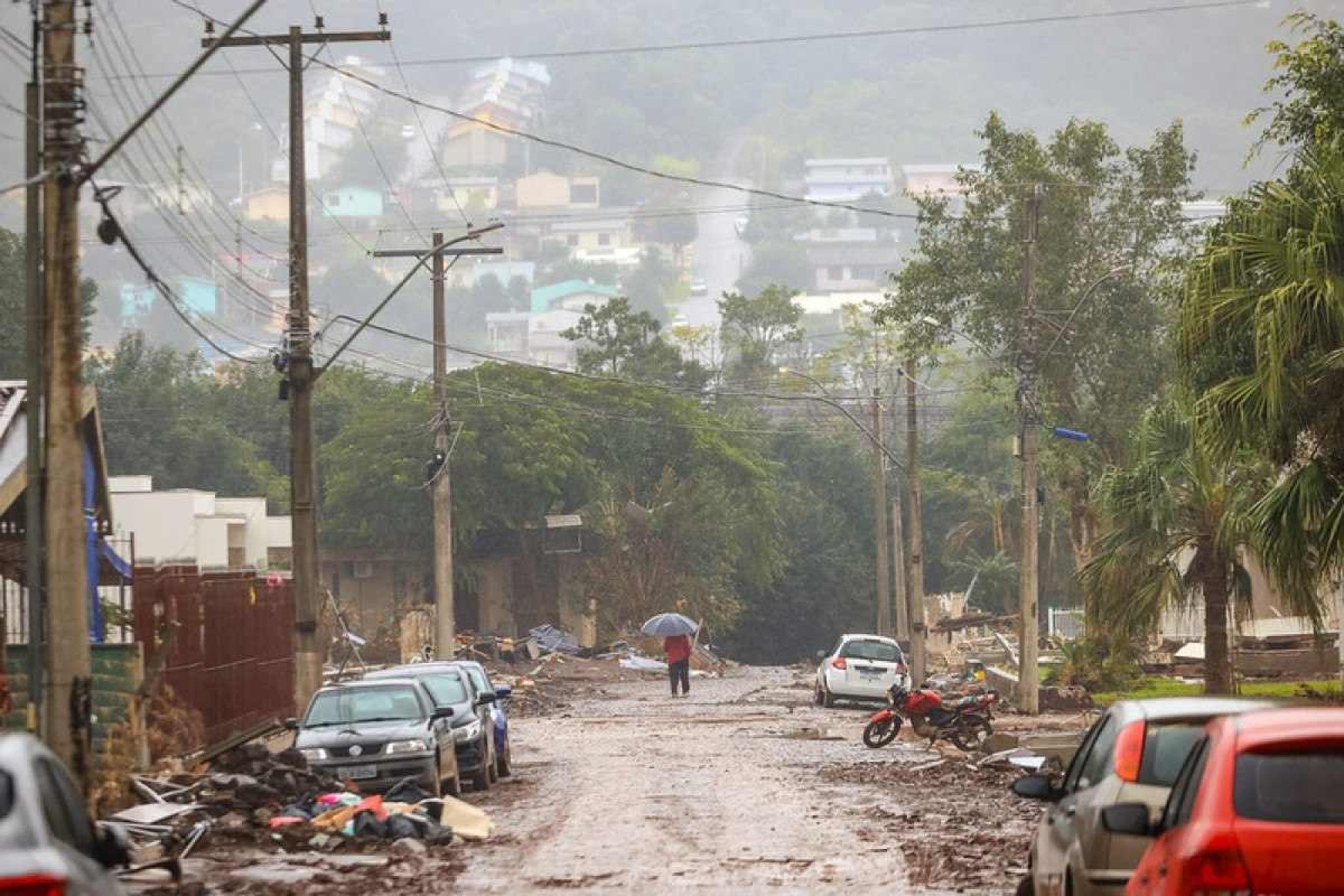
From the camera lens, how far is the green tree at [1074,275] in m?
52.2

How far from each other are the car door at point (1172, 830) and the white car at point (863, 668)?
35.6 m

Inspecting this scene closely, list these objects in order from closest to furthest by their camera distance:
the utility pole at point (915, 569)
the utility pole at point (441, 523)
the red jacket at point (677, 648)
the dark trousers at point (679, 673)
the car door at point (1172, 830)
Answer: the car door at point (1172, 830) < the utility pole at point (441, 523) < the utility pole at point (915, 569) < the dark trousers at point (679, 673) < the red jacket at point (677, 648)

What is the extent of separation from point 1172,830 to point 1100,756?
2.65m

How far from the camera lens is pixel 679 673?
175ft

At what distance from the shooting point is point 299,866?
58.2 ft

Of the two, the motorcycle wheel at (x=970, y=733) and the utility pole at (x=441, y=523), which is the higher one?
the utility pole at (x=441, y=523)

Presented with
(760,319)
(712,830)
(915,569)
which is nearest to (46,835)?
(712,830)

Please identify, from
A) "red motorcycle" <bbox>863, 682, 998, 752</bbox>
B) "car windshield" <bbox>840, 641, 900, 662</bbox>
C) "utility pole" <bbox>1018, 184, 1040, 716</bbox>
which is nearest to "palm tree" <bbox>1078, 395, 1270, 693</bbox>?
"red motorcycle" <bbox>863, 682, 998, 752</bbox>

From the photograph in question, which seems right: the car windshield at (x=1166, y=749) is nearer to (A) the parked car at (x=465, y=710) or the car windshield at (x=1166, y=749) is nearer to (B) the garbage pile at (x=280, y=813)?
(B) the garbage pile at (x=280, y=813)

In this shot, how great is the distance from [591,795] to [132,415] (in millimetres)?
60272

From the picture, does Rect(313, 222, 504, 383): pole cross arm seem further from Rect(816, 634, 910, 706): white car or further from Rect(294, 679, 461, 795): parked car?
Rect(816, 634, 910, 706): white car

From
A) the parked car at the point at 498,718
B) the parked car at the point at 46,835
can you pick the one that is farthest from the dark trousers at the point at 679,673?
the parked car at the point at 46,835

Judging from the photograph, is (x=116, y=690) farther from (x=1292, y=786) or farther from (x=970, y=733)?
(x=1292, y=786)

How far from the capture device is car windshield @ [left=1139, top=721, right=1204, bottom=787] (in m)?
11.5
